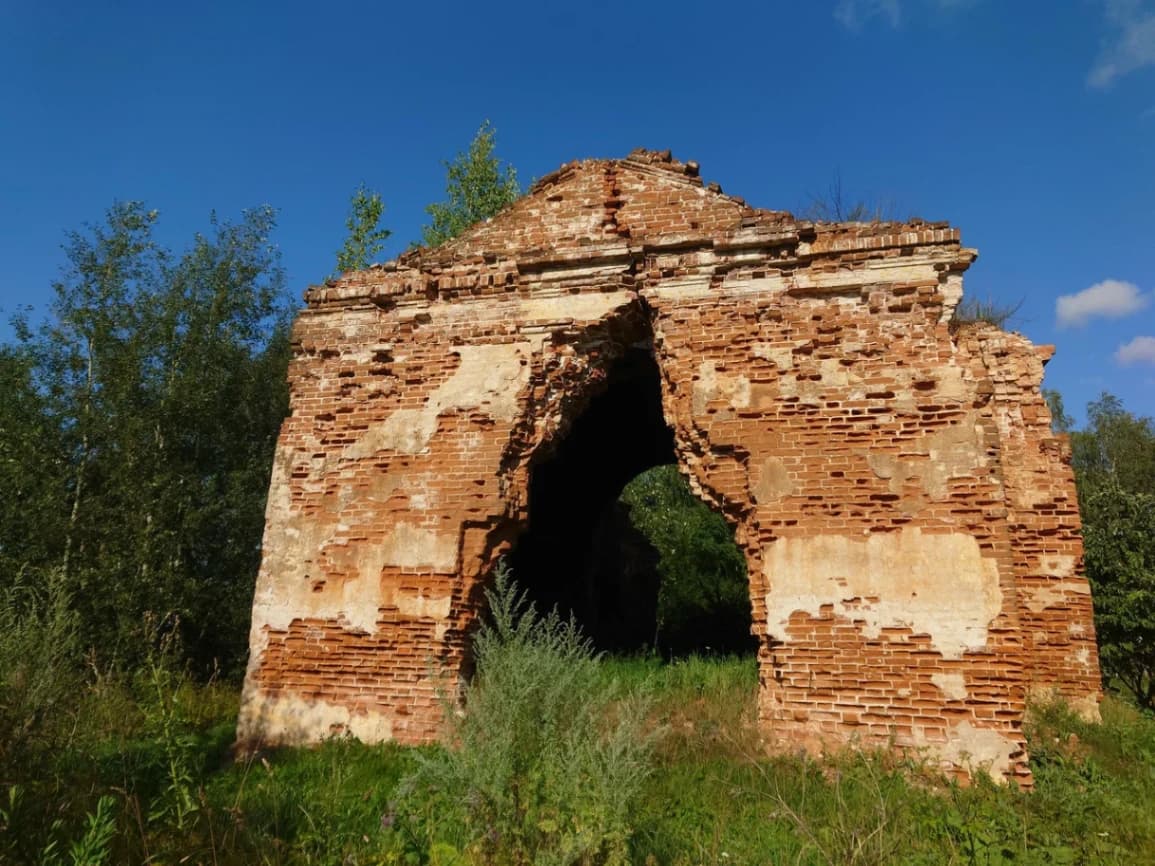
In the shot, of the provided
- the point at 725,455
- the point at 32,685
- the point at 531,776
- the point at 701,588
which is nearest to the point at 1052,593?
the point at 725,455

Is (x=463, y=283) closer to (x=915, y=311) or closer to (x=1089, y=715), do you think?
(x=915, y=311)

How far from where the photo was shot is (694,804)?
4602 millimetres

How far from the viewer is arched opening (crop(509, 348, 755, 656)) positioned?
10.3m

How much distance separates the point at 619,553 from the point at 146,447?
822cm

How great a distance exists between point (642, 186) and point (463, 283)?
78.4 inches

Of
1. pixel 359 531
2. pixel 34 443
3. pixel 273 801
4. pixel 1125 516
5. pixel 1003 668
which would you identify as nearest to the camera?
pixel 273 801

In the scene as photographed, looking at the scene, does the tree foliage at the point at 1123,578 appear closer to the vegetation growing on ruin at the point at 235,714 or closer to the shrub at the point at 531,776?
the vegetation growing on ruin at the point at 235,714

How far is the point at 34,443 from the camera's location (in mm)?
10844

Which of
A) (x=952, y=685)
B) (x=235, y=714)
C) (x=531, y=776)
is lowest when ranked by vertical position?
(x=235, y=714)

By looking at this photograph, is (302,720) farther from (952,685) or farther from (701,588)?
(701,588)

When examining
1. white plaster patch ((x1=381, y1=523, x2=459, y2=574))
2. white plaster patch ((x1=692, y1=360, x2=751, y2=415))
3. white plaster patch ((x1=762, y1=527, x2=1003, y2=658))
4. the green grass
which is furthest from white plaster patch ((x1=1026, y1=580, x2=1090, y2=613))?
white plaster patch ((x1=381, y1=523, x2=459, y2=574))

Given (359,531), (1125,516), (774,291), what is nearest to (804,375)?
(774,291)

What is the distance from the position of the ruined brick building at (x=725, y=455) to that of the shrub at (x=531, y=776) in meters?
1.58

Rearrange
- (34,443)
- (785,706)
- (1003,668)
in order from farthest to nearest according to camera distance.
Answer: (34,443) → (785,706) → (1003,668)
